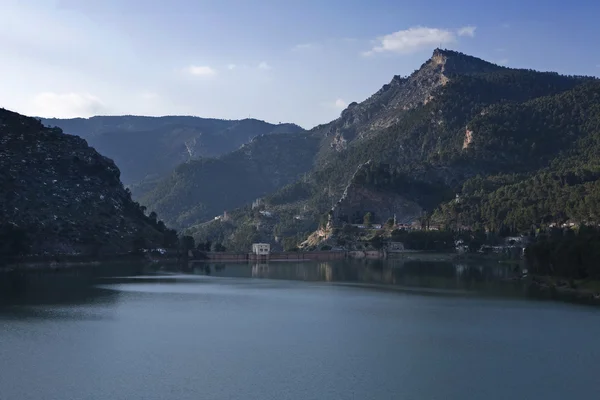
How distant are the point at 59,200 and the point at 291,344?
328ft

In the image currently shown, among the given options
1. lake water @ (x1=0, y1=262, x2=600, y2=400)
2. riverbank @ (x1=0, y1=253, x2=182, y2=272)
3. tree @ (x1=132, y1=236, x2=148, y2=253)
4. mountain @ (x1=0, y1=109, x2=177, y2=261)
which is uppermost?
mountain @ (x1=0, y1=109, x2=177, y2=261)

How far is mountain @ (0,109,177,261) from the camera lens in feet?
429

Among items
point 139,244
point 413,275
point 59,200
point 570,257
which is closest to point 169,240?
point 139,244

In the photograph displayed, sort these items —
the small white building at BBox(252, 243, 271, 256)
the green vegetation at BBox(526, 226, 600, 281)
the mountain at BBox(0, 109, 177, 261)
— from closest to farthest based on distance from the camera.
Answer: the green vegetation at BBox(526, 226, 600, 281)
the mountain at BBox(0, 109, 177, 261)
the small white building at BBox(252, 243, 271, 256)

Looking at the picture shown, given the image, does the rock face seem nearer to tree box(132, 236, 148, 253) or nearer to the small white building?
tree box(132, 236, 148, 253)

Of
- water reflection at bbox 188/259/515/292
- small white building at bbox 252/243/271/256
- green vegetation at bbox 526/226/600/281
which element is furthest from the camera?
small white building at bbox 252/243/271/256

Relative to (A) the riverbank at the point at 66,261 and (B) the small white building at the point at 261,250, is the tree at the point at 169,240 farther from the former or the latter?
(B) the small white building at the point at 261,250

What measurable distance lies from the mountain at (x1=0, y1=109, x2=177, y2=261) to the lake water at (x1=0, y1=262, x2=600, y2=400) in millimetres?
37375

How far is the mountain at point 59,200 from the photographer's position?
13088 centimetres

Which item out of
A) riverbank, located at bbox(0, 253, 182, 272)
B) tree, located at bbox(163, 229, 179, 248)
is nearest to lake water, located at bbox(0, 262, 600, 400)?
riverbank, located at bbox(0, 253, 182, 272)

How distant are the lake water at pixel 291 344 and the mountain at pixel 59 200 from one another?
3737 centimetres

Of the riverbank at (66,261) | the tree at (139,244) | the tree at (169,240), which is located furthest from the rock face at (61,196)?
the riverbank at (66,261)

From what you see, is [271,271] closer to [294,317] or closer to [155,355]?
[294,317]

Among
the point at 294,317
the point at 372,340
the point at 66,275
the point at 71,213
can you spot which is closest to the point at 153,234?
the point at 71,213
